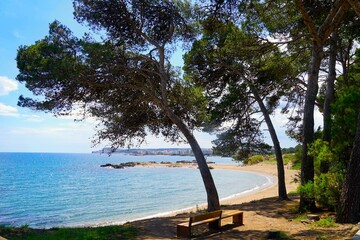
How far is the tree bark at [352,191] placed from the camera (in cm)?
783

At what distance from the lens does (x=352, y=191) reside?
7902 mm

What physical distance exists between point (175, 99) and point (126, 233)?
17.5ft

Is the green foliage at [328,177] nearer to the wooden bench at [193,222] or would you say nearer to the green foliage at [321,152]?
the green foliage at [321,152]

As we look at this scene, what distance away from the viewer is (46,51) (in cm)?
1030

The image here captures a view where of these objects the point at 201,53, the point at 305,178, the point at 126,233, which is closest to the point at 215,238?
the point at 126,233

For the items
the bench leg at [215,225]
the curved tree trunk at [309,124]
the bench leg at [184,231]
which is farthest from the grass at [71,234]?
the curved tree trunk at [309,124]

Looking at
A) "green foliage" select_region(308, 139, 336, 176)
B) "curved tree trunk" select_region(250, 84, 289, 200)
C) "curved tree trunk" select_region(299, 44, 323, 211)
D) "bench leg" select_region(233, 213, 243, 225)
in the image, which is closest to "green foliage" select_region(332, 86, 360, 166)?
"green foliage" select_region(308, 139, 336, 176)

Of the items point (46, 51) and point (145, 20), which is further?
point (145, 20)

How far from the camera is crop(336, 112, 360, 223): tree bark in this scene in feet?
25.7

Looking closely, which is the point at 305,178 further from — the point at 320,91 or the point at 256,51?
the point at 320,91

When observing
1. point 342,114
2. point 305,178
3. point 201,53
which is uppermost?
point 201,53

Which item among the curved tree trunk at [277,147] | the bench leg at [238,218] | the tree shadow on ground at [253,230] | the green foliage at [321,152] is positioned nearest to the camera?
the tree shadow on ground at [253,230]

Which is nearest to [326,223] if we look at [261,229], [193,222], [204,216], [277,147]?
[261,229]

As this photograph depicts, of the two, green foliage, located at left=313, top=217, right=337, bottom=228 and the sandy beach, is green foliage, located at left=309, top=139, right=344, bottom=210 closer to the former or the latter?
the sandy beach
